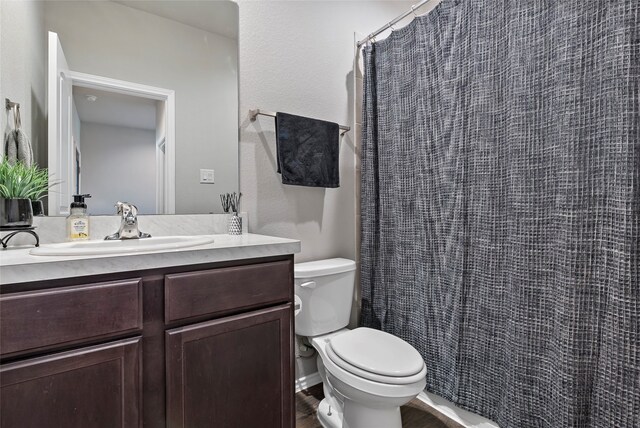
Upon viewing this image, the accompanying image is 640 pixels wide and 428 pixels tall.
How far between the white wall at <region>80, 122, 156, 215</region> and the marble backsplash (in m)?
0.05

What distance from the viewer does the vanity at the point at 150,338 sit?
720 mm

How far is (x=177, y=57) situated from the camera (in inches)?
56.3

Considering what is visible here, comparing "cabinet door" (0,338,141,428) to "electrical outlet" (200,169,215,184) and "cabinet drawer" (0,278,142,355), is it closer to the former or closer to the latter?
"cabinet drawer" (0,278,142,355)

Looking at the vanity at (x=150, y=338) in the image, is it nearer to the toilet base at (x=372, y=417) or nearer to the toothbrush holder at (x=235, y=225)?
the toilet base at (x=372, y=417)

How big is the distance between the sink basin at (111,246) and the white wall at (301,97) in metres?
0.51

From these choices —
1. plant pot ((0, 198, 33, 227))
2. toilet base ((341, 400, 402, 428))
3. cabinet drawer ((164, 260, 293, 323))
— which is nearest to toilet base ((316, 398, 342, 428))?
toilet base ((341, 400, 402, 428))

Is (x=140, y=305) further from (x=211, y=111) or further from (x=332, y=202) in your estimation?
(x=332, y=202)

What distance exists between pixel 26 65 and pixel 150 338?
42.9 inches

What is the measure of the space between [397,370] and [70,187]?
1440 millimetres

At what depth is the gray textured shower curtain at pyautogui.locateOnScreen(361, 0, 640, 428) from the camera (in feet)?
3.25

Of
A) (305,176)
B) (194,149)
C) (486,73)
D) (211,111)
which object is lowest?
(305,176)

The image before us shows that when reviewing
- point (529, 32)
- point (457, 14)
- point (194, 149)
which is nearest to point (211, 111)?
point (194, 149)

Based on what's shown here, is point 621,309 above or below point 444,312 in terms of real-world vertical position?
above

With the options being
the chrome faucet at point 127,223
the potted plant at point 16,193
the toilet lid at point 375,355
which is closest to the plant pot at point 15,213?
the potted plant at point 16,193
